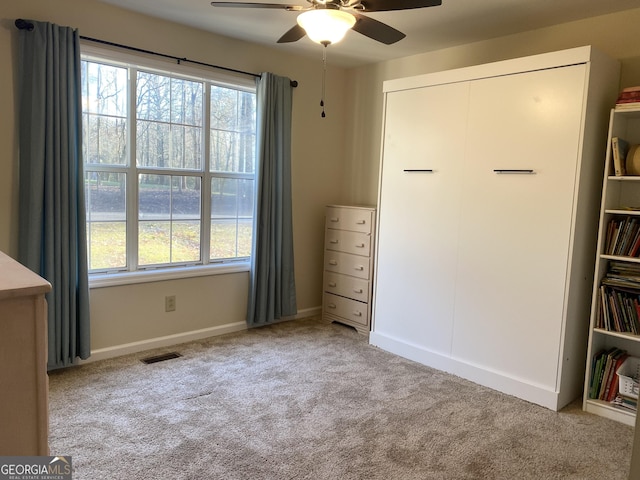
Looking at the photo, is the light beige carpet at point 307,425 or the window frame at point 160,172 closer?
the light beige carpet at point 307,425

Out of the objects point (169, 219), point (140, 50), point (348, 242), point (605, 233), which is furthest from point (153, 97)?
point (605, 233)

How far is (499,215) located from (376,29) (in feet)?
4.50

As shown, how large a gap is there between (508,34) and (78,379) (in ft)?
12.2

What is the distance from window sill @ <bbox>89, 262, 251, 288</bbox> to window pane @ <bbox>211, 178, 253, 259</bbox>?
0.38 ft

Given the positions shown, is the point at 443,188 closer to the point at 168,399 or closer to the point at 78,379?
the point at 168,399

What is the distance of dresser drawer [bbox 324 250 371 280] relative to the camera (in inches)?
158

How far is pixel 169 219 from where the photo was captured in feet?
11.7

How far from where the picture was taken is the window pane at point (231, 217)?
383cm

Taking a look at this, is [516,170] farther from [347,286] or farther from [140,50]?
[140,50]

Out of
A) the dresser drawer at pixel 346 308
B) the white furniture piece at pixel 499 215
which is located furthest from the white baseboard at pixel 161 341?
the white furniture piece at pixel 499 215

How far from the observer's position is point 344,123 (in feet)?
15.2

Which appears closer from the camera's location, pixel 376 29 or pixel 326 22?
pixel 326 22

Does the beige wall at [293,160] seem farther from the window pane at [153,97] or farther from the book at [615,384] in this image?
the book at [615,384]

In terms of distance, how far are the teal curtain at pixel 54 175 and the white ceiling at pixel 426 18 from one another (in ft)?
1.98
